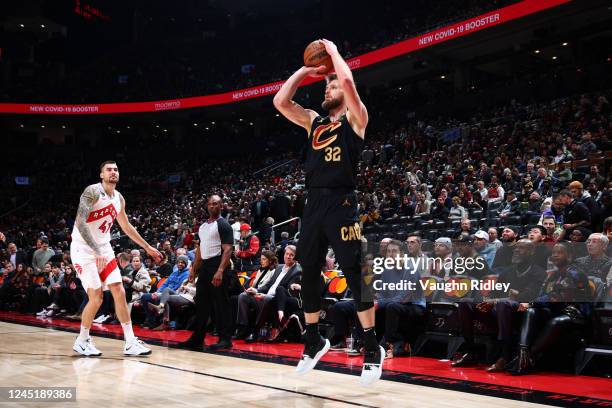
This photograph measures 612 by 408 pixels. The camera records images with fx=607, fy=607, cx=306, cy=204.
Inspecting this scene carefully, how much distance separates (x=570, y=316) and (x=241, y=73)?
99.8 feet

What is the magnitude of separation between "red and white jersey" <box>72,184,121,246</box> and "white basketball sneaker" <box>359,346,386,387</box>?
10.5 ft

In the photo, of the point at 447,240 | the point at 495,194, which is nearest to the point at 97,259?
the point at 447,240

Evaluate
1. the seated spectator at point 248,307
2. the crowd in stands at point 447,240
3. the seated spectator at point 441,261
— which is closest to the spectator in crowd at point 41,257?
the crowd in stands at point 447,240

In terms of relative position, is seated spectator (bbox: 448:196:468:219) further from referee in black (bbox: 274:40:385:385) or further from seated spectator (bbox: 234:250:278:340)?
referee in black (bbox: 274:40:385:385)

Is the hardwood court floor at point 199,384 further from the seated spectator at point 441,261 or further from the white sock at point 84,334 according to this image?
the seated spectator at point 441,261

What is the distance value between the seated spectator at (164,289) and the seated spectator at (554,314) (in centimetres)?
555

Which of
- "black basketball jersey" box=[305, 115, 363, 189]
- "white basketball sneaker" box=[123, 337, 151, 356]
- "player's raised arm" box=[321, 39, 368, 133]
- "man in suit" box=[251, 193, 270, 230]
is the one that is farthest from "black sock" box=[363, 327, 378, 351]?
"man in suit" box=[251, 193, 270, 230]

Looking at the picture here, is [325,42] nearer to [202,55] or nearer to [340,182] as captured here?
[340,182]

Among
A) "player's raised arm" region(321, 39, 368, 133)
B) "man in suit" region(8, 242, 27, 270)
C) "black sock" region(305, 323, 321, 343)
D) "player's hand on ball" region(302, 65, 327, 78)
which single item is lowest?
"black sock" region(305, 323, 321, 343)

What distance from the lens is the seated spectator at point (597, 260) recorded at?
18.4 feet

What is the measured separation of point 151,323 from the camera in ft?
31.4

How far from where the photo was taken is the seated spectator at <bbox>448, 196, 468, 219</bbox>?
1166 centimetres

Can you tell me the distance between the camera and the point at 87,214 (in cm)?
586

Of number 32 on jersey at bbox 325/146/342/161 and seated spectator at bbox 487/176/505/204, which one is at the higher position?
seated spectator at bbox 487/176/505/204
